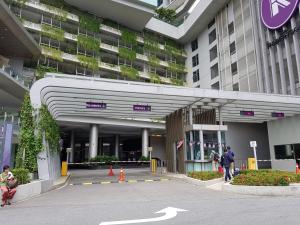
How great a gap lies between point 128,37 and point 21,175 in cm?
4166

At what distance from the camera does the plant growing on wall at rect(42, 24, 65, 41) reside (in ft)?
136

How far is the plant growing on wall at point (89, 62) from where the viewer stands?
44.3 meters

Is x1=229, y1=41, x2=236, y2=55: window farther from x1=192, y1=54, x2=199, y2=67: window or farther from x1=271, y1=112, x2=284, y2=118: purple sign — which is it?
x1=271, y1=112, x2=284, y2=118: purple sign

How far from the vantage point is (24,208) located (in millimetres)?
9594

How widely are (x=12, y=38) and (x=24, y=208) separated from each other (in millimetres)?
27740

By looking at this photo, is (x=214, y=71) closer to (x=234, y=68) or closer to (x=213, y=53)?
(x=213, y=53)

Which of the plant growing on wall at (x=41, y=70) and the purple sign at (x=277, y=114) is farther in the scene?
the plant growing on wall at (x=41, y=70)

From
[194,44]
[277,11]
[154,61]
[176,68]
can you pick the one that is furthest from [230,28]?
[154,61]

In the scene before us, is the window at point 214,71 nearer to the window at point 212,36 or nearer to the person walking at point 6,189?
the window at point 212,36

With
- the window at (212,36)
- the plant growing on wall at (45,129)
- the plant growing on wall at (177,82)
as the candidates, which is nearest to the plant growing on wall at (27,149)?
the plant growing on wall at (45,129)

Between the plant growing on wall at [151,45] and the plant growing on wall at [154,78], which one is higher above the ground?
the plant growing on wall at [151,45]

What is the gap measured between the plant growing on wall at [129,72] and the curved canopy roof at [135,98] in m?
23.7

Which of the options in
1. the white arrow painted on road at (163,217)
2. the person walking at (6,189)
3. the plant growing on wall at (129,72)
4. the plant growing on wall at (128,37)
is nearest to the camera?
the white arrow painted on road at (163,217)

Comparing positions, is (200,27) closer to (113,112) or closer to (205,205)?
(113,112)
